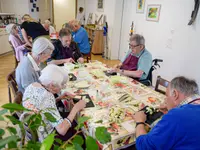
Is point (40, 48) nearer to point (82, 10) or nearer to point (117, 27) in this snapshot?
point (117, 27)

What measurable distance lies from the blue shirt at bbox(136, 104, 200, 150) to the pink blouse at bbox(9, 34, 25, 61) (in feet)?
10.5

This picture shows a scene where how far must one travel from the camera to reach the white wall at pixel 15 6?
5.82 metres

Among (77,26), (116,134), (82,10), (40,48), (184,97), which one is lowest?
(116,134)

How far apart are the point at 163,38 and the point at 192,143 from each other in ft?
9.47

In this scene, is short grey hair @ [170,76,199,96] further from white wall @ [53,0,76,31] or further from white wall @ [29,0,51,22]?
white wall @ [53,0,76,31]

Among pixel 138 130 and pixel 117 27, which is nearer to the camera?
pixel 138 130

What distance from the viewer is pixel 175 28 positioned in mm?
2975

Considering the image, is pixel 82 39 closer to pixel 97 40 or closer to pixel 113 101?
pixel 97 40

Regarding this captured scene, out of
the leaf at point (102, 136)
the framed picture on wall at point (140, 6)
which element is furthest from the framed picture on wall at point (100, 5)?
the leaf at point (102, 136)

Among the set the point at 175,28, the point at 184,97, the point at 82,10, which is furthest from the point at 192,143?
the point at 82,10

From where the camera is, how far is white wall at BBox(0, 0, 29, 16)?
229 inches

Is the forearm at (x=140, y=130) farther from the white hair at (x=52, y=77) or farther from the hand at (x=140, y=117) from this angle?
the white hair at (x=52, y=77)

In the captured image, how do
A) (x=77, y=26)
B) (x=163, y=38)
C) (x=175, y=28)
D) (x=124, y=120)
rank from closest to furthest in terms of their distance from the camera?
(x=124, y=120) → (x=175, y=28) → (x=163, y=38) → (x=77, y=26)

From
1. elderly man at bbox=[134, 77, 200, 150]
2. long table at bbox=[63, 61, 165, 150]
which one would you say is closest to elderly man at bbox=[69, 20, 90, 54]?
long table at bbox=[63, 61, 165, 150]
